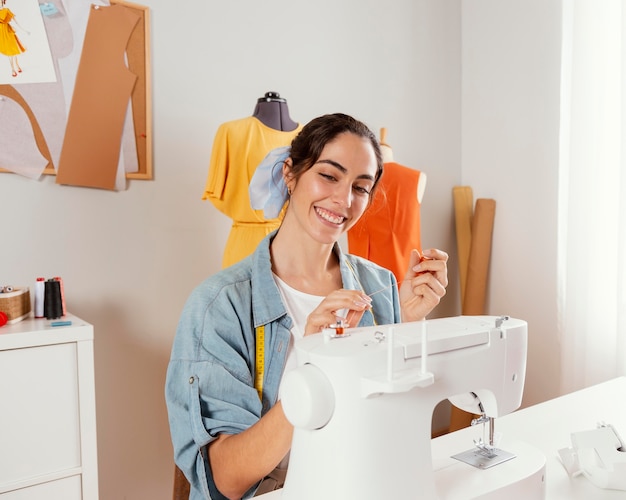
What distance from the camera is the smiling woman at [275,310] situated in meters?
1.01

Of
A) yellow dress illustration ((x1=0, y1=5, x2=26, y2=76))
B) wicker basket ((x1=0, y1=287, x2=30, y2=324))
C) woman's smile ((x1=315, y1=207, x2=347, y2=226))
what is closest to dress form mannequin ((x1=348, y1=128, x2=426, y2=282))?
woman's smile ((x1=315, y1=207, x2=347, y2=226))

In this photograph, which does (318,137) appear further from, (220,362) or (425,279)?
(220,362)

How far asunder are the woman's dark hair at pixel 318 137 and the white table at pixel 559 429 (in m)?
0.67

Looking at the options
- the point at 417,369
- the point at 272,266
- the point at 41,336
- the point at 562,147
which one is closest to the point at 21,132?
the point at 41,336

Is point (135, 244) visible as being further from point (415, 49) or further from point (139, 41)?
point (415, 49)

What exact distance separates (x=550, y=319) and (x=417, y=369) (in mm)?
2258

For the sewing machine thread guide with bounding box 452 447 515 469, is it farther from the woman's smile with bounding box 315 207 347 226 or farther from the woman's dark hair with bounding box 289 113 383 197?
the woman's dark hair with bounding box 289 113 383 197

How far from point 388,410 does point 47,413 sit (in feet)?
3.64

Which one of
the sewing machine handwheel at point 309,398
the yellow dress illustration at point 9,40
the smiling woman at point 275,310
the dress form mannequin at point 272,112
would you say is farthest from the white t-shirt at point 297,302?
the yellow dress illustration at point 9,40

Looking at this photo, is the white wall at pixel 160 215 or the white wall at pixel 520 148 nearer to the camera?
the white wall at pixel 160 215

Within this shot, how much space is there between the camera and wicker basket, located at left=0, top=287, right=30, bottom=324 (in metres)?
1.58

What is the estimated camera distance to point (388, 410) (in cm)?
73

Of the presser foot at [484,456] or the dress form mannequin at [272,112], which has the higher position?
the dress form mannequin at [272,112]

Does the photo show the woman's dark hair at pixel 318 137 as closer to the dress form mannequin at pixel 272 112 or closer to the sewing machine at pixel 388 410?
the sewing machine at pixel 388 410
